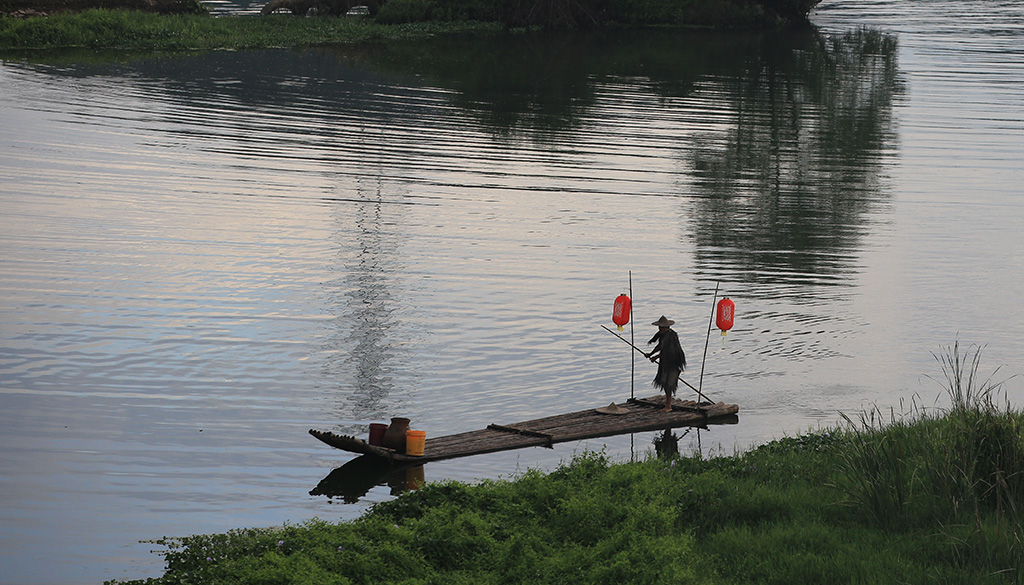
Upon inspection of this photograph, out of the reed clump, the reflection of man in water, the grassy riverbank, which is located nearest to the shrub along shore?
the reflection of man in water

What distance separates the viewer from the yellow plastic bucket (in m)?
17.1

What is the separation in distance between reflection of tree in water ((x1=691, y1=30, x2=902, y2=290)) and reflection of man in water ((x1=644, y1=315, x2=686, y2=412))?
28.5 feet

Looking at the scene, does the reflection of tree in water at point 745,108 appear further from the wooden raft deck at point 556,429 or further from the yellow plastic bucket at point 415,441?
the yellow plastic bucket at point 415,441

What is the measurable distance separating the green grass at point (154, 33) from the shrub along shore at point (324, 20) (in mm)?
56

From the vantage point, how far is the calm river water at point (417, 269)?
1802 cm

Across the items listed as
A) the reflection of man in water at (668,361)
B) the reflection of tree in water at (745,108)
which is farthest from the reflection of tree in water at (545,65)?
the reflection of man in water at (668,361)

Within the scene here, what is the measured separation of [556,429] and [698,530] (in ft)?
14.7

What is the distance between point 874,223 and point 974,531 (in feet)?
75.8

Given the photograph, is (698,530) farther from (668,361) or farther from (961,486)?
(668,361)

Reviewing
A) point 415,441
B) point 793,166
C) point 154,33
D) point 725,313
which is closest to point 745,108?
point 793,166

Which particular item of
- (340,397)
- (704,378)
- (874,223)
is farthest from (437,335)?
(874,223)

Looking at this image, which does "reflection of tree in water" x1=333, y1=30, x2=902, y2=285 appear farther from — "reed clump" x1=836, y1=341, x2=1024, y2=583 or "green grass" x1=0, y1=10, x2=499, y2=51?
"reed clump" x1=836, y1=341, x2=1024, y2=583

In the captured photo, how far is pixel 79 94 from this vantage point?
→ 169ft

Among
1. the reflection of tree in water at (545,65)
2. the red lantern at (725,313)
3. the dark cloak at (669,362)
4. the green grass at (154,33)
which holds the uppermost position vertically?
the green grass at (154,33)
